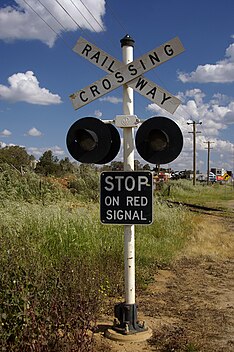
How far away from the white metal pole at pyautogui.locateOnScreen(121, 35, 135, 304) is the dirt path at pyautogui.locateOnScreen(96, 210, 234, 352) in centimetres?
61

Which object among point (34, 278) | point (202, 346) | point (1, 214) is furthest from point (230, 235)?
point (34, 278)

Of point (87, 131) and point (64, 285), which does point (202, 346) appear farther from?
point (87, 131)

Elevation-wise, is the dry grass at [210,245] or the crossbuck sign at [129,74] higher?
the crossbuck sign at [129,74]

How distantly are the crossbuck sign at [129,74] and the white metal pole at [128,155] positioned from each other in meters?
0.12

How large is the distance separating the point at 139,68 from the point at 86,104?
68 cm

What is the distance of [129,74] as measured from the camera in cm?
517

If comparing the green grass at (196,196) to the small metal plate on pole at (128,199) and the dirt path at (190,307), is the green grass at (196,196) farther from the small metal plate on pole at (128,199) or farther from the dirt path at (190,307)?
the small metal plate on pole at (128,199)

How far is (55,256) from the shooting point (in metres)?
6.93

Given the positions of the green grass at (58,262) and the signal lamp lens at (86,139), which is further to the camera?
the signal lamp lens at (86,139)

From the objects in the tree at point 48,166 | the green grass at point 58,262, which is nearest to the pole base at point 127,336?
the green grass at point 58,262

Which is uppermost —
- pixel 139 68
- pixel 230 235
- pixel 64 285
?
pixel 139 68

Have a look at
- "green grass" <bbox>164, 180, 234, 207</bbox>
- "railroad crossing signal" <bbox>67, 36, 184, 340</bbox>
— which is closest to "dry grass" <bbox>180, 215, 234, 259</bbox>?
"railroad crossing signal" <bbox>67, 36, 184, 340</bbox>

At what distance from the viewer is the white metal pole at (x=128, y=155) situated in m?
5.21

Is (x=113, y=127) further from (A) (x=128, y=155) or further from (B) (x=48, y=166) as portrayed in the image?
(B) (x=48, y=166)
